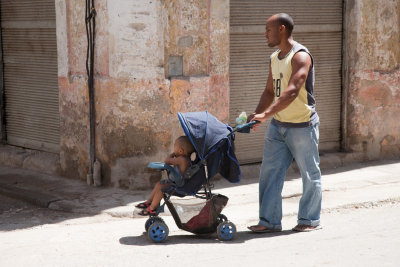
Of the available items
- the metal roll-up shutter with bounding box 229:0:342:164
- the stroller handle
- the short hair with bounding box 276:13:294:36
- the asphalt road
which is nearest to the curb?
the asphalt road

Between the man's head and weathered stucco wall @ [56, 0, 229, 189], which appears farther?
weathered stucco wall @ [56, 0, 229, 189]

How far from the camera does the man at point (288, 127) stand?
18.5 feet

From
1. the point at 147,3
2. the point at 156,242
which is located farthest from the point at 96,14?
the point at 156,242

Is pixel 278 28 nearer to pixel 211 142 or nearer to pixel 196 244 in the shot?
pixel 211 142

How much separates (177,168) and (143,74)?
241 cm

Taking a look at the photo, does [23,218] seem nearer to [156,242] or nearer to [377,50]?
[156,242]

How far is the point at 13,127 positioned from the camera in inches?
389

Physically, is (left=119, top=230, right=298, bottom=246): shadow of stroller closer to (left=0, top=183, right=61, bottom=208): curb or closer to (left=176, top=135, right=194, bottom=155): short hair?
(left=176, top=135, right=194, bottom=155): short hair

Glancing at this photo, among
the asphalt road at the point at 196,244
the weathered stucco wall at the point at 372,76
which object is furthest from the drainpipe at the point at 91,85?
the weathered stucco wall at the point at 372,76

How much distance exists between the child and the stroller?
0.14ft

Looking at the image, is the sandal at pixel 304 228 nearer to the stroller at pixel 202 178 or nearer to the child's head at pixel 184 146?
the stroller at pixel 202 178

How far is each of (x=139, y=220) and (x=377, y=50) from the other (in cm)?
465

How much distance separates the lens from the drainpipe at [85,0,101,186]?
25.6 ft

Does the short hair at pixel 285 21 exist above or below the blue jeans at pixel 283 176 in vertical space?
above
